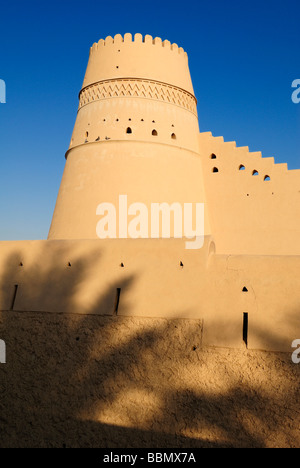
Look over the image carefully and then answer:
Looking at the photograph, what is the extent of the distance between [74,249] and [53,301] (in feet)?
2.52

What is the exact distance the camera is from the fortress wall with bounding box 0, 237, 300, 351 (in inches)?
180

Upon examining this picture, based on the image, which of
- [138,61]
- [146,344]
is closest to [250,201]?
[138,61]

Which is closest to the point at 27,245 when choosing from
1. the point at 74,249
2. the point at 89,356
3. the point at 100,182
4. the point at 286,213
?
the point at 74,249

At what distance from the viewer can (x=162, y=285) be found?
5.18 metres

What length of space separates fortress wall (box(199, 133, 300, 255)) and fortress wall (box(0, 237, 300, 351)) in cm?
425

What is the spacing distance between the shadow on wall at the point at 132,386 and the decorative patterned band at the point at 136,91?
19.0 feet

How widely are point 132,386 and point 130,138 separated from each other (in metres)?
6.21

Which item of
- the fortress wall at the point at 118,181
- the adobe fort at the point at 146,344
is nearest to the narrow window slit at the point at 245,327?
the adobe fort at the point at 146,344

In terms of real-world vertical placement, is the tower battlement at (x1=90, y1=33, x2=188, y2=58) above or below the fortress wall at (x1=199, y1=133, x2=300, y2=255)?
above

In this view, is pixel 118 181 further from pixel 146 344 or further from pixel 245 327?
pixel 245 327

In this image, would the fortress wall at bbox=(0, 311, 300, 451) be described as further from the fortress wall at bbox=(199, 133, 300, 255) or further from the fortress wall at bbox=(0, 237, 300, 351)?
the fortress wall at bbox=(199, 133, 300, 255)

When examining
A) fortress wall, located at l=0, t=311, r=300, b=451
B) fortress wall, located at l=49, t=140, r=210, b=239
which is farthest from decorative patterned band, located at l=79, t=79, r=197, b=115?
fortress wall, located at l=0, t=311, r=300, b=451

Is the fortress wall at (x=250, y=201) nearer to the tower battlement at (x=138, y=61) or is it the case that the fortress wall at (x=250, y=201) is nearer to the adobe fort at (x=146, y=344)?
the tower battlement at (x=138, y=61)
